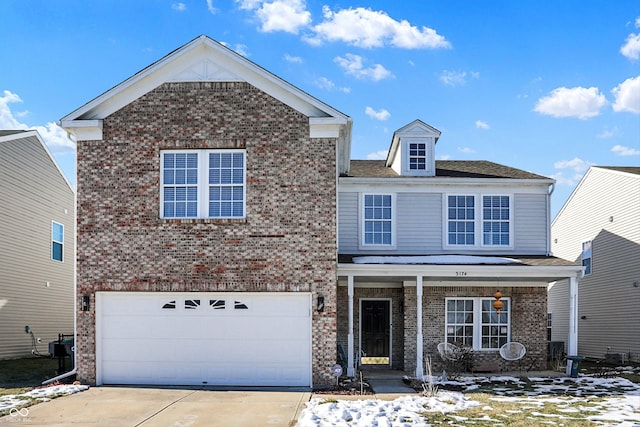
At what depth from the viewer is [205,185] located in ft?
47.8

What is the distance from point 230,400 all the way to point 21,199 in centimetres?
1211

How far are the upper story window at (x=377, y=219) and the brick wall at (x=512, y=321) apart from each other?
5.03 ft

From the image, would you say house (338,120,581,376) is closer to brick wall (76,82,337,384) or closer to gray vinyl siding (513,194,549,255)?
gray vinyl siding (513,194,549,255)

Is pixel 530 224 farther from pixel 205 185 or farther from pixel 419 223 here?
pixel 205 185

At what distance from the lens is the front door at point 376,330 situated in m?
18.1

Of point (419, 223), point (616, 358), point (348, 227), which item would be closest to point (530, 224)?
point (419, 223)

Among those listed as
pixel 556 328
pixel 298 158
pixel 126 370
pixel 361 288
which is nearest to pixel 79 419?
pixel 126 370

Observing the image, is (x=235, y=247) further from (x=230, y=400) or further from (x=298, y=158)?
(x=230, y=400)

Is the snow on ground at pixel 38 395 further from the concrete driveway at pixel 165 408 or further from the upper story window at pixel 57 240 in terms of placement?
the upper story window at pixel 57 240

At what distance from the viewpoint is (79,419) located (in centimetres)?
1063

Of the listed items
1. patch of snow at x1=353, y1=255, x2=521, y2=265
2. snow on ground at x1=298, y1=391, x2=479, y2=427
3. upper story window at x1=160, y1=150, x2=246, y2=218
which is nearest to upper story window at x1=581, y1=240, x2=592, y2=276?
patch of snow at x1=353, y1=255, x2=521, y2=265

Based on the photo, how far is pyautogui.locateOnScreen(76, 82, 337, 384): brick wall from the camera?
1434 centimetres

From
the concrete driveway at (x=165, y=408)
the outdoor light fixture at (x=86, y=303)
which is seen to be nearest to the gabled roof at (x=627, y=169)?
the concrete driveway at (x=165, y=408)

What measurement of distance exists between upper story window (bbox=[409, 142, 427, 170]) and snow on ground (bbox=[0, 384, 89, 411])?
10.2m
